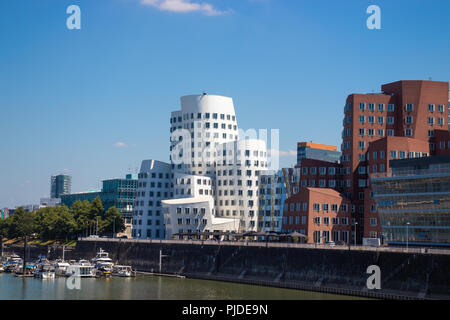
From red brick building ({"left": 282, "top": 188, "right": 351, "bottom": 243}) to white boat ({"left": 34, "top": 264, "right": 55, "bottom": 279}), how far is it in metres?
58.6

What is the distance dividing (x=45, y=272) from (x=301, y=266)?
183ft

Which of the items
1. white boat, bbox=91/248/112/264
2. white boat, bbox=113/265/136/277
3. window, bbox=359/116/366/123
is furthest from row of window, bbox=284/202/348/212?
white boat, bbox=91/248/112/264

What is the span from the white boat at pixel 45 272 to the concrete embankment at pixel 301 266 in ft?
71.9

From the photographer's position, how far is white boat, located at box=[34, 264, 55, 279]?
137 metres

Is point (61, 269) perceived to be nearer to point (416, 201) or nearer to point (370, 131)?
point (416, 201)

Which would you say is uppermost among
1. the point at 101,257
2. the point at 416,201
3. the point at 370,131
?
the point at 370,131

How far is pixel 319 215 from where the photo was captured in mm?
162250

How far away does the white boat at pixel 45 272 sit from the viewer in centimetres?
13688

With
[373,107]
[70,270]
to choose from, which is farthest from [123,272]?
[373,107]

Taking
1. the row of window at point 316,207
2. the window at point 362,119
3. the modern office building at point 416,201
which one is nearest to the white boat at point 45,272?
the row of window at point 316,207

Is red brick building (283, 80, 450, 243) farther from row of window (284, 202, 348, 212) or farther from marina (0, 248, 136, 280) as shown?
marina (0, 248, 136, 280)

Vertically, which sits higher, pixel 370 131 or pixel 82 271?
pixel 370 131
